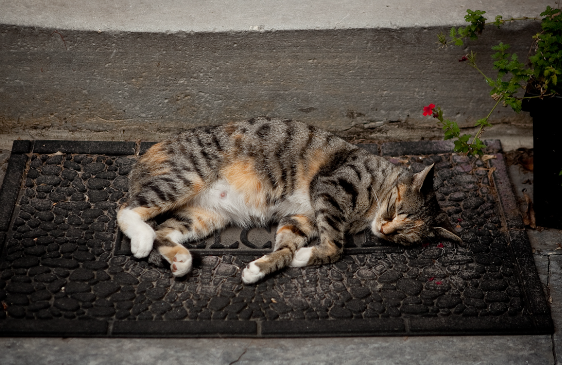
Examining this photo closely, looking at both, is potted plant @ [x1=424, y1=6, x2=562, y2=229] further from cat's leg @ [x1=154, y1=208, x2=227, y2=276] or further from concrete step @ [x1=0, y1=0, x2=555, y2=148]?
cat's leg @ [x1=154, y1=208, x2=227, y2=276]

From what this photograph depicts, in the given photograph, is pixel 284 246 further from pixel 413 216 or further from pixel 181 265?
pixel 413 216

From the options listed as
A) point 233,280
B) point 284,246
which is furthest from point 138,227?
point 284,246

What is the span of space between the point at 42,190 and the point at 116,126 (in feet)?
2.55

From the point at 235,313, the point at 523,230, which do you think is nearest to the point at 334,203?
the point at 235,313

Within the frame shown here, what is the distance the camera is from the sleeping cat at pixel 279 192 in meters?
3.62

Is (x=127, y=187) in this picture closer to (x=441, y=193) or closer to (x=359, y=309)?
(x=359, y=309)

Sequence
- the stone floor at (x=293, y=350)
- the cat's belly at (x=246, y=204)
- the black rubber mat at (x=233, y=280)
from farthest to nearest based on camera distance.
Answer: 1. the cat's belly at (x=246, y=204)
2. the black rubber mat at (x=233, y=280)
3. the stone floor at (x=293, y=350)

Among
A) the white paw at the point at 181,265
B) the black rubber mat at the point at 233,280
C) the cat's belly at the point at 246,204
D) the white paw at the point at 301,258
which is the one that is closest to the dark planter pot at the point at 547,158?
the black rubber mat at the point at 233,280

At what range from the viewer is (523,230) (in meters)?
3.89

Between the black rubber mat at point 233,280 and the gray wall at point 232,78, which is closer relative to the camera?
the black rubber mat at point 233,280

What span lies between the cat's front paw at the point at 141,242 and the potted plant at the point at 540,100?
192 cm

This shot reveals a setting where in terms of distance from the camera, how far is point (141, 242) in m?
3.47

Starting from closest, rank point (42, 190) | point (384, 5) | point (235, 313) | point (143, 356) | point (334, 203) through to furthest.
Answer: point (143, 356), point (235, 313), point (334, 203), point (42, 190), point (384, 5)

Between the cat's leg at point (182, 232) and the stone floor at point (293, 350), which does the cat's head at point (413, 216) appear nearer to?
the stone floor at point (293, 350)
